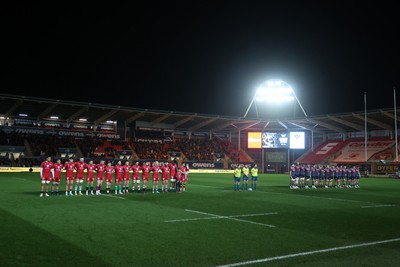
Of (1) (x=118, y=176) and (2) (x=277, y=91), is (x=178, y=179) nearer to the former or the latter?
(1) (x=118, y=176)

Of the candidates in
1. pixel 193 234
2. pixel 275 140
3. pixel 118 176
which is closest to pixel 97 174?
pixel 118 176

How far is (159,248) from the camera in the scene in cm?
877

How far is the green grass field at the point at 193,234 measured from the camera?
7922 mm

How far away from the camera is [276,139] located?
64500 millimetres

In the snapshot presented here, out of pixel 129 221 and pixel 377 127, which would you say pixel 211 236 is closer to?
pixel 129 221

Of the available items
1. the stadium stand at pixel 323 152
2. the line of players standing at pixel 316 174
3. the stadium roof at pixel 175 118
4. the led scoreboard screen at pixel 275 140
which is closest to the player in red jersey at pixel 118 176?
the line of players standing at pixel 316 174

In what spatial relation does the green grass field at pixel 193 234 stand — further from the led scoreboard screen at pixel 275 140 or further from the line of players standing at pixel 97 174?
the led scoreboard screen at pixel 275 140

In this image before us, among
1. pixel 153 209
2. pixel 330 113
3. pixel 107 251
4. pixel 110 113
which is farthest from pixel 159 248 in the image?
pixel 330 113

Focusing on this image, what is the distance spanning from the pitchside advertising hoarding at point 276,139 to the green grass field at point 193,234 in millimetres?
46138

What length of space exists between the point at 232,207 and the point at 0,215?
29.7 feet

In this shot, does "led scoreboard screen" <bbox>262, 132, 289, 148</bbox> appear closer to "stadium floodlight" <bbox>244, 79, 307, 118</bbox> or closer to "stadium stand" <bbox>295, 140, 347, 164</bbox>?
"stadium stand" <bbox>295, 140, 347, 164</bbox>

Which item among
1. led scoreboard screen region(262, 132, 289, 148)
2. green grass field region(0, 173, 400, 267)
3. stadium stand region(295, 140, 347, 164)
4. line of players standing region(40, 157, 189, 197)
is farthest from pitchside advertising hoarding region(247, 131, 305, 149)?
green grass field region(0, 173, 400, 267)

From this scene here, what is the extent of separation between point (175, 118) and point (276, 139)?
17.3m

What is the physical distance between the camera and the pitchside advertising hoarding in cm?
6281
